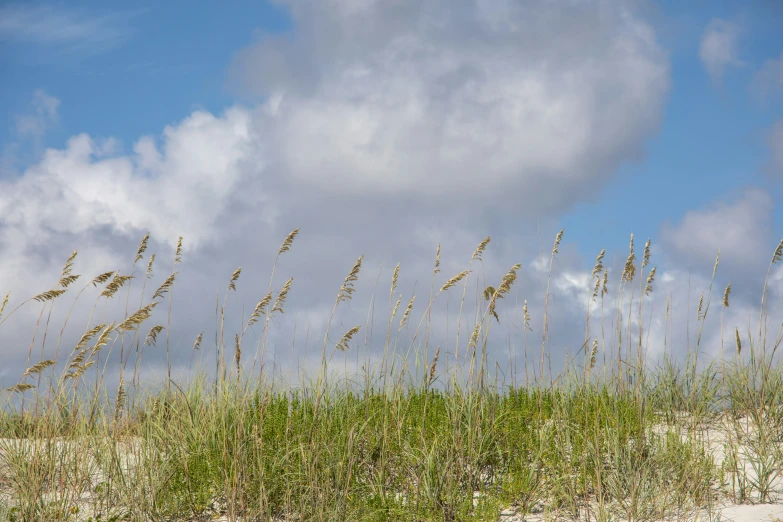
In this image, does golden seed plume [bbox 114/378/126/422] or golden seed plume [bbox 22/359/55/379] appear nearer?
golden seed plume [bbox 22/359/55/379]

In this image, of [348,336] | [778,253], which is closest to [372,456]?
[348,336]

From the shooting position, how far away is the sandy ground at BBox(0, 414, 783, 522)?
215 inches

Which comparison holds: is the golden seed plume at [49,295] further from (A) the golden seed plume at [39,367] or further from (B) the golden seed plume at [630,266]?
(B) the golden seed plume at [630,266]

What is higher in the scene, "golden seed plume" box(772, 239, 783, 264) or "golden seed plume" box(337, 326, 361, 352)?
"golden seed plume" box(772, 239, 783, 264)

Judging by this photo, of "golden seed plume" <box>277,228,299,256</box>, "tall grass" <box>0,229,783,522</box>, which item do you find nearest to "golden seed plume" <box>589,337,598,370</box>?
"tall grass" <box>0,229,783,522</box>

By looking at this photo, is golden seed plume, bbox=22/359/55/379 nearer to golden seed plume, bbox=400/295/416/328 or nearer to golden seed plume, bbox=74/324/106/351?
golden seed plume, bbox=74/324/106/351

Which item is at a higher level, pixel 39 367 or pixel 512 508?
pixel 39 367

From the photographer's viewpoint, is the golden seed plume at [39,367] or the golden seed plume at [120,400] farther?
the golden seed plume at [120,400]

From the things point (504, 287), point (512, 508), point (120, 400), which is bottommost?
→ point (512, 508)

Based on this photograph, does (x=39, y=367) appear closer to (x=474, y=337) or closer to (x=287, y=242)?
(x=287, y=242)

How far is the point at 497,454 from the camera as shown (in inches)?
244

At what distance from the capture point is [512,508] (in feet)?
18.8

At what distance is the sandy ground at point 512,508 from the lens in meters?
5.47

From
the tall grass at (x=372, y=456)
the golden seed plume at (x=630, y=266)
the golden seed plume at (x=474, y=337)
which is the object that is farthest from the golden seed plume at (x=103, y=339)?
the golden seed plume at (x=630, y=266)
